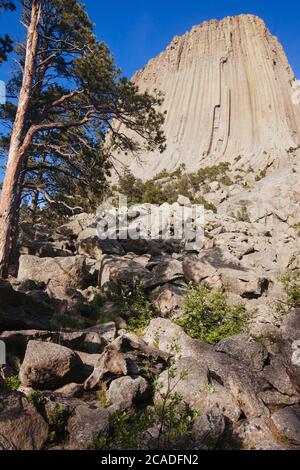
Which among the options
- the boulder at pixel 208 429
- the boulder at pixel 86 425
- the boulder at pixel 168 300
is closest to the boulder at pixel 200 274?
the boulder at pixel 168 300

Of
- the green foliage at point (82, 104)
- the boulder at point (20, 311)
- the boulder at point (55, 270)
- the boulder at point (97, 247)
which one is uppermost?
the green foliage at point (82, 104)

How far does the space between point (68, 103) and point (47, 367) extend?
34.8 ft

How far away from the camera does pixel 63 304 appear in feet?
31.5

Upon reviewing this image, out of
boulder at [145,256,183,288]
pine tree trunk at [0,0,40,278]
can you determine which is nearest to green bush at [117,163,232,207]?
boulder at [145,256,183,288]

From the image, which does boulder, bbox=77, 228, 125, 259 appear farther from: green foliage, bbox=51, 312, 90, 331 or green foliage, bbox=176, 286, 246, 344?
green foliage, bbox=176, 286, 246, 344

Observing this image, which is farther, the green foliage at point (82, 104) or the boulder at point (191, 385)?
the green foliage at point (82, 104)

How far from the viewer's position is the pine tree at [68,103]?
11.1 m

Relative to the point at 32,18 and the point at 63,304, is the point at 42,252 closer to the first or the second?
the point at 63,304

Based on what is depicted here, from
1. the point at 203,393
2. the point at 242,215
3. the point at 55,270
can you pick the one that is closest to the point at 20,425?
the point at 203,393

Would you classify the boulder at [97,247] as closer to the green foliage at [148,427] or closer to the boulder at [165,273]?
the boulder at [165,273]

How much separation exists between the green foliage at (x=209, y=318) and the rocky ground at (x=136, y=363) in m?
0.43

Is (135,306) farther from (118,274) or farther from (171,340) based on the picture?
(171,340)

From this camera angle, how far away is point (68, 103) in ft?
42.6

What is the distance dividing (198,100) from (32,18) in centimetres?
5743
